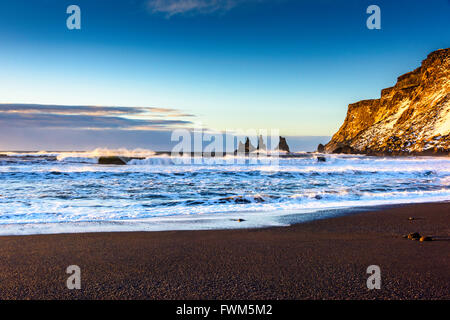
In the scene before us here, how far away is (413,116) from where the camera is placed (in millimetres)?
70188

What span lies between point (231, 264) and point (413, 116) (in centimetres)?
8073

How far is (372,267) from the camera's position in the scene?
9.23 feet

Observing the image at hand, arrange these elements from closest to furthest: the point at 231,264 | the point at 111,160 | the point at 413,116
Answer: the point at 231,264 < the point at 111,160 < the point at 413,116

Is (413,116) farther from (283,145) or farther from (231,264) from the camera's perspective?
(231,264)

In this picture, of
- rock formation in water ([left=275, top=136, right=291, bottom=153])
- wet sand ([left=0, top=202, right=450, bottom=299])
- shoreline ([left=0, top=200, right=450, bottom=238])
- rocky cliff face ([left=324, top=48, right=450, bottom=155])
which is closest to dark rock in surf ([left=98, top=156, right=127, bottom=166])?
shoreline ([left=0, top=200, right=450, bottom=238])

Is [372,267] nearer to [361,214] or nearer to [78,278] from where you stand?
[78,278]

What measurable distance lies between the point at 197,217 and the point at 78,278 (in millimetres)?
3466

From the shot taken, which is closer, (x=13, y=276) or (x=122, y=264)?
(x=13, y=276)

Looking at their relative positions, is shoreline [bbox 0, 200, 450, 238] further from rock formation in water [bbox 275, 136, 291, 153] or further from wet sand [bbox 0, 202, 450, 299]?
rock formation in water [bbox 275, 136, 291, 153]

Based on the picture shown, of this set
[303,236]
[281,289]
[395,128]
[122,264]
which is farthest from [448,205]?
[395,128]

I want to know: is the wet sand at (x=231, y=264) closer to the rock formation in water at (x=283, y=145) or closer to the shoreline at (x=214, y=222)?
the shoreline at (x=214, y=222)

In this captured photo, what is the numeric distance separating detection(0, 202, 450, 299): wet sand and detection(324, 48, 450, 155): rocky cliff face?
182 feet

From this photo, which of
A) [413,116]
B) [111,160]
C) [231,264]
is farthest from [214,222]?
[413,116]

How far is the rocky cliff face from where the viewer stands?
185 feet
